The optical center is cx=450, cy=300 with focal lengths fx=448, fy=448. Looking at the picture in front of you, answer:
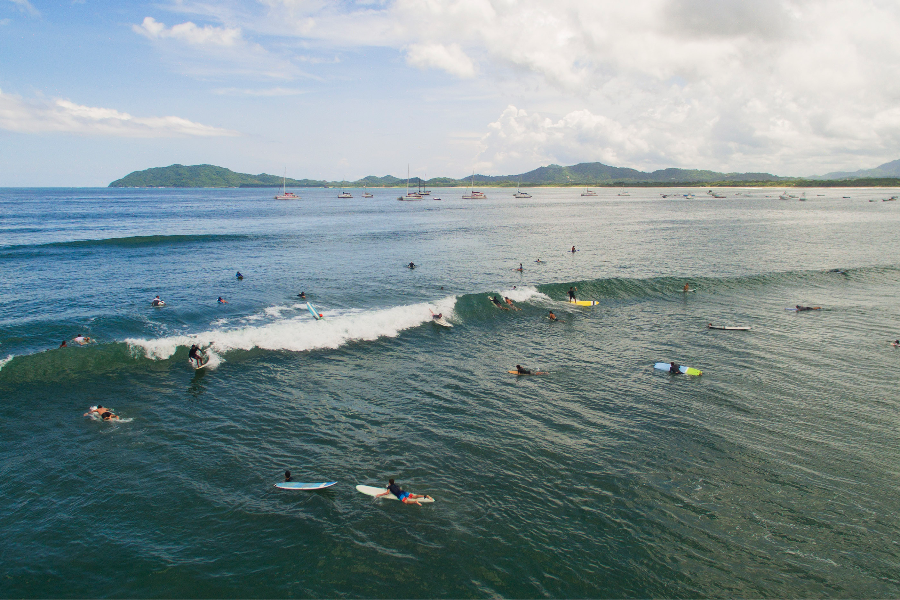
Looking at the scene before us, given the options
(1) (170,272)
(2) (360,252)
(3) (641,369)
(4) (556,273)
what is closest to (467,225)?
(2) (360,252)

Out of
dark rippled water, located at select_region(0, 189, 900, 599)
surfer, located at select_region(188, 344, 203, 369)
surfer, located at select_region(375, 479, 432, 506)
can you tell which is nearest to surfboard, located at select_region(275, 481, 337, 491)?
dark rippled water, located at select_region(0, 189, 900, 599)

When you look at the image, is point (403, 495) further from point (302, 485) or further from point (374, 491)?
point (302, 485)

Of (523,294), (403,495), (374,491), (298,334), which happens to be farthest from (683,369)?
(298,334)

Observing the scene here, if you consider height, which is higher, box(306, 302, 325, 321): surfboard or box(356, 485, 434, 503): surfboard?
box(306, 302, 325, 321): surfboard

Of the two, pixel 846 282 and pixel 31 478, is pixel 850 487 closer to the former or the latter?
pixel 31 478

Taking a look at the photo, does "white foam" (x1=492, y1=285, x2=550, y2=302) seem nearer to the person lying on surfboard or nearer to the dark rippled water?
the dark rippled water

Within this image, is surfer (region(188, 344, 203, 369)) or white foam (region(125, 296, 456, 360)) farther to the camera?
white foam (region(125, 296, 456, 360))

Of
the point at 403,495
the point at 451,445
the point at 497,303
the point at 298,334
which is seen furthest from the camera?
the point at 497,303
